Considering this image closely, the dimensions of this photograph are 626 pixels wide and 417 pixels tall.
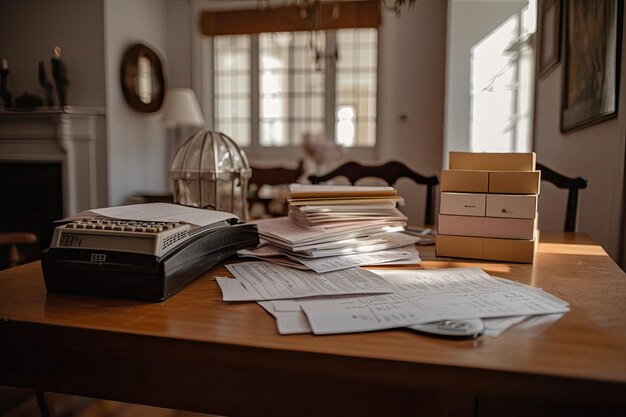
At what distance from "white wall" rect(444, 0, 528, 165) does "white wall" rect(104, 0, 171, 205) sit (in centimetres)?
238

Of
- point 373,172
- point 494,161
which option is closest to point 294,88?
point 373,172

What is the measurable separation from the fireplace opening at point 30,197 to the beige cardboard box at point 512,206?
3.40 metres

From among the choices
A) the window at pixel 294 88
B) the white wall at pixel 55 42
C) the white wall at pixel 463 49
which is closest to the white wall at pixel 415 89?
→ the white wall at pixel 463 49

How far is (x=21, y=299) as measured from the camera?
673mm

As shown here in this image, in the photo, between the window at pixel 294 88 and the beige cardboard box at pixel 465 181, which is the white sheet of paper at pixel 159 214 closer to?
the beige cardboard box at pixel 465 181

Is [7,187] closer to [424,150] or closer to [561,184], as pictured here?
[424,150]

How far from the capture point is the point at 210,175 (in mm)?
1146

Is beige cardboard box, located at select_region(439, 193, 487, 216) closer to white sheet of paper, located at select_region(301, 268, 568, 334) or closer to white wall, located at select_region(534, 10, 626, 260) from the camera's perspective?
white sheet of paper, located at select_region(301, 268, 568, 334)

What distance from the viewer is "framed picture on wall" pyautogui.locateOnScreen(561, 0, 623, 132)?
1509mm

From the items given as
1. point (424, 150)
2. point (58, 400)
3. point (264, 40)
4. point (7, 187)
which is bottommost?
point (58, 400)

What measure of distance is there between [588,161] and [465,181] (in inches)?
43.7

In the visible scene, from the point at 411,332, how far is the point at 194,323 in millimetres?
250

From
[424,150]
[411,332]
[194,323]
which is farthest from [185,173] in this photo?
[424,150]

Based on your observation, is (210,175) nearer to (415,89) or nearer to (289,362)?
(289,362)
